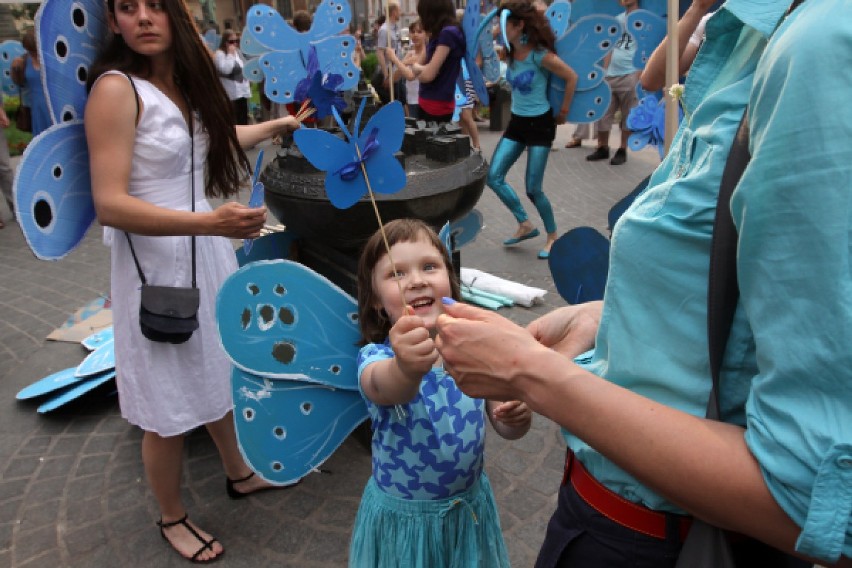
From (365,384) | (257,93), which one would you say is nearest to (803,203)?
(365,384)

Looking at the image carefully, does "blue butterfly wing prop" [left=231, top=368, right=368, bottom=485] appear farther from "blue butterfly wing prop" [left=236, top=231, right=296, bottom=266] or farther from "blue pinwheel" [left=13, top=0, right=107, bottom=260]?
"blue butterfly wing prop" [left=236, top=231, right=296, bottom=266]

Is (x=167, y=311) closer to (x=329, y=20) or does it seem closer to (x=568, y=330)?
(x=568, y=330)

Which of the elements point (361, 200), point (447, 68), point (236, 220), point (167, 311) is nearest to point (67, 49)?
point (236, 220)

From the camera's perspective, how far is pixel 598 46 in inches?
167

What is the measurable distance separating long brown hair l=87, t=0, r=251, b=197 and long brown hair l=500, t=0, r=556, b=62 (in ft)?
8.96

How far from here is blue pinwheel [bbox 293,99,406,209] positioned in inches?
52.6

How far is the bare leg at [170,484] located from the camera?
7.26 ft

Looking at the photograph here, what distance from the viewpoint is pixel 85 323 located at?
4.12 metres

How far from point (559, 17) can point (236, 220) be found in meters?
3.28

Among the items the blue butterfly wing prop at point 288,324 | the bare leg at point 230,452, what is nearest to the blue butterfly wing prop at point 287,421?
the blue butterfly wing prop at point 288,324

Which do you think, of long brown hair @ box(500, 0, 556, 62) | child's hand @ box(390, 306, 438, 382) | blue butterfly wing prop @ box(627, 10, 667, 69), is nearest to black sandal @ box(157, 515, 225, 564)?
child's hand @ box(390, 306, 438, 382)

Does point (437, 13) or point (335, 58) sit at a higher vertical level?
point (335, 58)

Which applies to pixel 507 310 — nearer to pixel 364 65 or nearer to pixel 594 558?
pixel 594 558

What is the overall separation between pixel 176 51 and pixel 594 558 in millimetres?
1865
